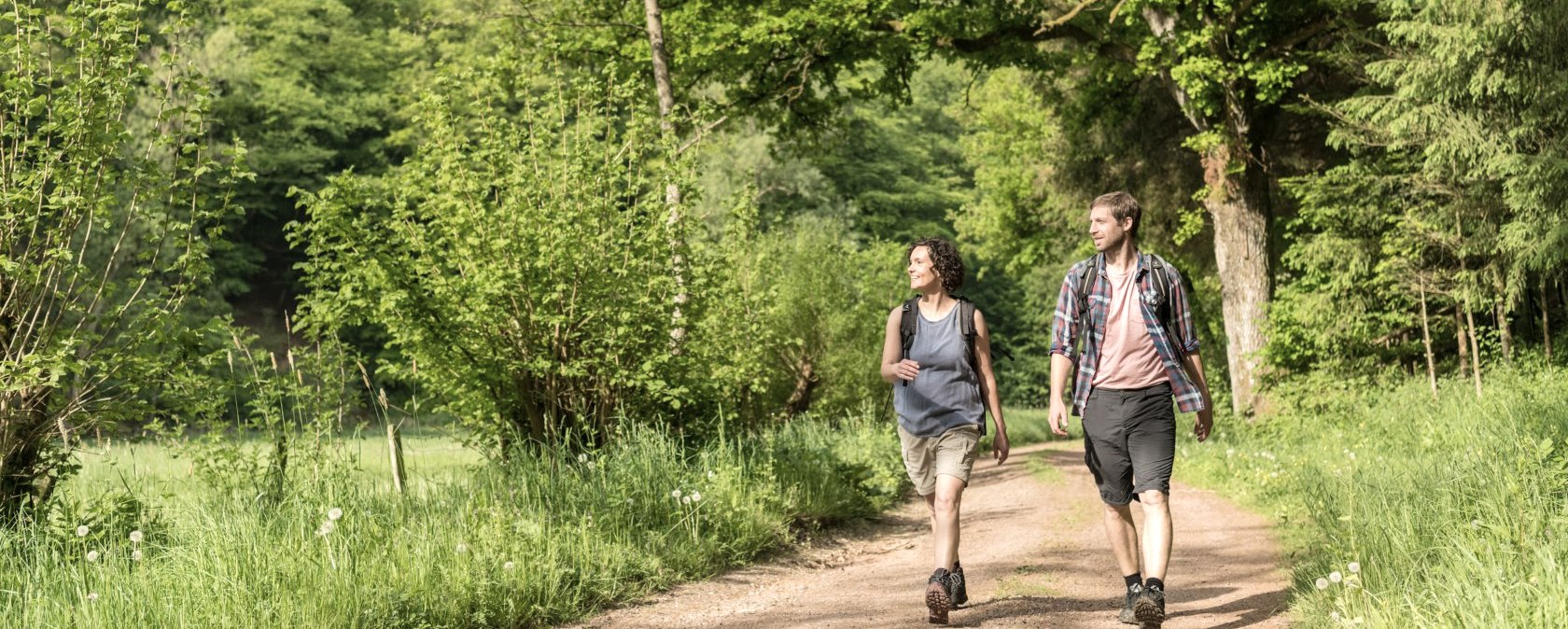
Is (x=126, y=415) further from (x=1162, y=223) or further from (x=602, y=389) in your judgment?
(x=1162, y=223)

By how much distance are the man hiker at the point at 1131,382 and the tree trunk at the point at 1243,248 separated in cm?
1333

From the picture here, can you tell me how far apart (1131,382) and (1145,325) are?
258 mm

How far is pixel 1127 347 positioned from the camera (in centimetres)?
609

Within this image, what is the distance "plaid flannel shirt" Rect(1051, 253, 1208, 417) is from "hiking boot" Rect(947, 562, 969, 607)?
101 centimetres

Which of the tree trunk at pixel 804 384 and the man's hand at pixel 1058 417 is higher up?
the man's hand at pixel 1058 417

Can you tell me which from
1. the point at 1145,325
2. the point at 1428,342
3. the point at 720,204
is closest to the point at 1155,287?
the point at 1145,325

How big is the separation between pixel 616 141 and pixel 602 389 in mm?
1951

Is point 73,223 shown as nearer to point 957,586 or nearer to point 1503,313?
point 957,586

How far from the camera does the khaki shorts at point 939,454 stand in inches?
263

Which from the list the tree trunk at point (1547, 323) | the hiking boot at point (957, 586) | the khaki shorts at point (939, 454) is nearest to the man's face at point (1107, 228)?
the khaki shorts at point (939, 454)

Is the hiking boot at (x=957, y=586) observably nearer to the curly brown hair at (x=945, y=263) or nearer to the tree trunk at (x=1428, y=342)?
the curly brown hair at (x=945, y=263)

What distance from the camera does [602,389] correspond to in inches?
399

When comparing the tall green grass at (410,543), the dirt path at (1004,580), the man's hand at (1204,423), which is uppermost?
the man's hand at (1204,423)

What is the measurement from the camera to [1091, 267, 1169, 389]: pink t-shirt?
19.8 ft
